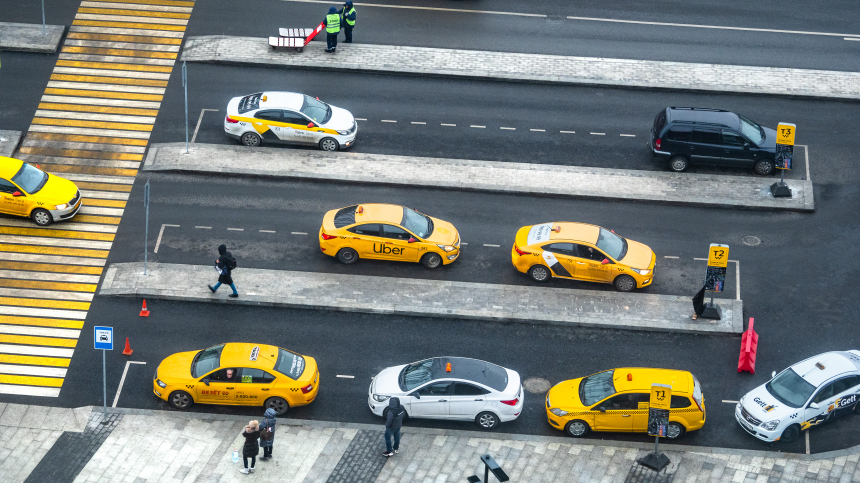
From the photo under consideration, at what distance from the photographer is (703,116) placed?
3528 cm

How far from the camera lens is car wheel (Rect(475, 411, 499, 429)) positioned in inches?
1030

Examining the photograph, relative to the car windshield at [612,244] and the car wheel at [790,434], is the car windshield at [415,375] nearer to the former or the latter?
the car windshield at [612,244]

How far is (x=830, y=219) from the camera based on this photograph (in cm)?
3400

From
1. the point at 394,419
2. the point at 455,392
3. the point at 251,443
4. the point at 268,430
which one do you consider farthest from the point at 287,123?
the point at 251,443

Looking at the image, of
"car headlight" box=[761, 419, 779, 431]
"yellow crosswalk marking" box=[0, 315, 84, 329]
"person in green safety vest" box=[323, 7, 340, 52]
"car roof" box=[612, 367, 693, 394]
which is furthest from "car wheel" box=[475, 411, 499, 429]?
"person in green safety vest" box=[323, 7, 340, 52]

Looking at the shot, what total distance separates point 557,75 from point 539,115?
234 cm

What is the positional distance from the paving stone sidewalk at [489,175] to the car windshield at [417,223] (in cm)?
318

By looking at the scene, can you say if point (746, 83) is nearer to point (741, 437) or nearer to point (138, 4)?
point (741, 437)

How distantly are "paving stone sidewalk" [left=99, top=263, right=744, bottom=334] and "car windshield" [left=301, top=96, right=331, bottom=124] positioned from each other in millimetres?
6846

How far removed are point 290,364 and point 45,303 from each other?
8.39 metres

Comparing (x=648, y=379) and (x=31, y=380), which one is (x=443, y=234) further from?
(x=31, y=380)

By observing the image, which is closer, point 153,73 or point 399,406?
point 399,406

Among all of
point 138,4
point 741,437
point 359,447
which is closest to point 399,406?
point 359,447

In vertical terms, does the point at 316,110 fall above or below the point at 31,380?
above
